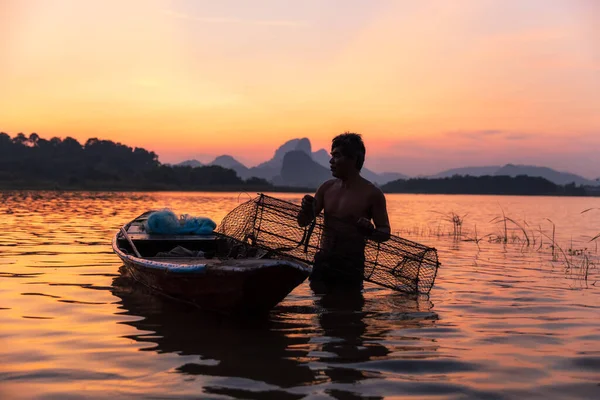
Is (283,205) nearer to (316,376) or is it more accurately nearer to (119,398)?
(316,376)

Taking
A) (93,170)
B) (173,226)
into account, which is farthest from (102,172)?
(173,226)

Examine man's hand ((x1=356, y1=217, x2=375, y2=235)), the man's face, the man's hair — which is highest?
the man's hair

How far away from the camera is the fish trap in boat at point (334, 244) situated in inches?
287

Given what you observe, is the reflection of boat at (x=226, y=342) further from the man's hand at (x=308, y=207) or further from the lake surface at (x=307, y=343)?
the man's hand at (x=308, y=207)

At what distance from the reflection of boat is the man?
1.42 metres

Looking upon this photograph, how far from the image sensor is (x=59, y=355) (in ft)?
16.4

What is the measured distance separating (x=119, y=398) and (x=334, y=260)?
4075 millimetres

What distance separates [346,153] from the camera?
7246 mm

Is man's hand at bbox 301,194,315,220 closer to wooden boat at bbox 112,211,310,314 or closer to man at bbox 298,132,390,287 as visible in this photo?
man at bbox 298,132,390,287

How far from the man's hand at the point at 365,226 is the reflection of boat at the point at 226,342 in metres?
1.32

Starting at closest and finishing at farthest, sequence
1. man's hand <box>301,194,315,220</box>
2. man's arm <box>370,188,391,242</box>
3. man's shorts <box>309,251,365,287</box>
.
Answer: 1. man's hand <box>301,194,315,220</box>
2. man's arm <box>370,188,391,242</box>
3. man's shorts <box>309,251,365,287</box>

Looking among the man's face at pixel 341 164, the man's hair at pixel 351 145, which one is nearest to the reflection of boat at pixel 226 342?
the man's face at pixel 341 164

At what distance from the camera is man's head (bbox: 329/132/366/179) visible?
7238 mm

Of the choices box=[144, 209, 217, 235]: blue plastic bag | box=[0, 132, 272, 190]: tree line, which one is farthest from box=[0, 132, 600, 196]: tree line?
box=[144, 209, 217, 235]: blue plastic bag
